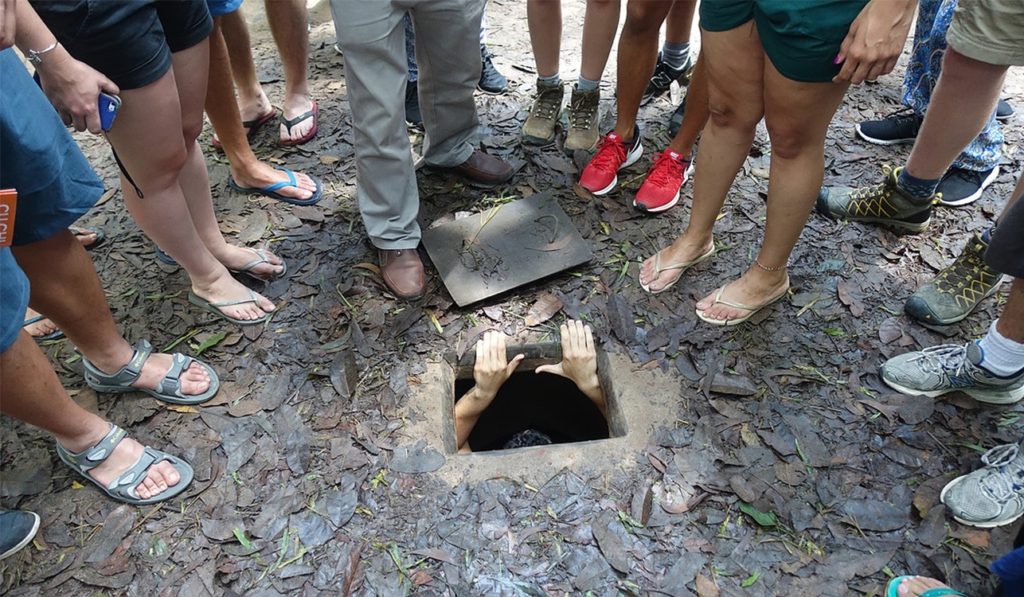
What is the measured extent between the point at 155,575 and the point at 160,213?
1324 mm

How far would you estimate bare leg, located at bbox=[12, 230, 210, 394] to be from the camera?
211 cm

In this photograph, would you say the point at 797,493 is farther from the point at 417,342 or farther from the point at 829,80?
the point at 417,342

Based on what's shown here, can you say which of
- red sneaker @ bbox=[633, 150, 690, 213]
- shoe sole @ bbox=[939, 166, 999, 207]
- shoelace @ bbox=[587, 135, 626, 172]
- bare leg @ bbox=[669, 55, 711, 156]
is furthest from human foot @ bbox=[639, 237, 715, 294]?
shoe sole @ bbox=[939, 166, 999, 207]

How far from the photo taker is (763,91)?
238 cm

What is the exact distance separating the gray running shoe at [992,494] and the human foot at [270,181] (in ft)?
10.7

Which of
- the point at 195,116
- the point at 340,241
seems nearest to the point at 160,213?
the point at 195,116

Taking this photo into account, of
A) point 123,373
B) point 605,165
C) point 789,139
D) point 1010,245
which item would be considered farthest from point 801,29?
point 123,373

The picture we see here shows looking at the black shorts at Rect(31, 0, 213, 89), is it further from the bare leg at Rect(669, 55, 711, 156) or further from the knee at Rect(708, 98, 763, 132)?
the bare leg at Rect(669, 55, 711, 156)

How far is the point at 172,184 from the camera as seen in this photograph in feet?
8.16

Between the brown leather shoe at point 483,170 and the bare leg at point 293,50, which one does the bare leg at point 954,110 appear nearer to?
the brown leather shoe at point 483,170

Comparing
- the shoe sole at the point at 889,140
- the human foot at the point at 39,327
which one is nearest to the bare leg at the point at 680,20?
the shoe sole at the point at 889,140

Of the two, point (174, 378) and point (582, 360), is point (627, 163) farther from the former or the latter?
point (174, 378)

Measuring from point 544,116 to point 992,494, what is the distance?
289 centimetres

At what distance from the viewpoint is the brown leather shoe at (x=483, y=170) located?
3621 mm
